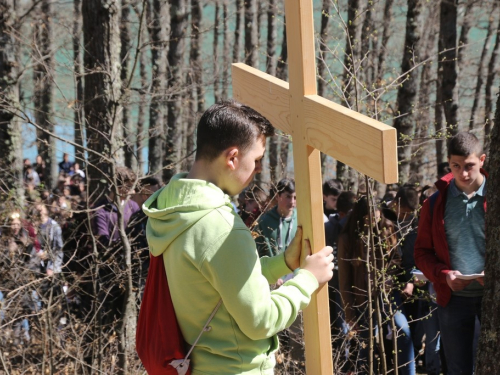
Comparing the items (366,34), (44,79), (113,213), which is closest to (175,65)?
(44,79)

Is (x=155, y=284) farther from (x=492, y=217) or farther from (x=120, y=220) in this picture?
(x=120, y=220)

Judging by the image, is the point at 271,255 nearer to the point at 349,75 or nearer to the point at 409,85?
the point at 349,75

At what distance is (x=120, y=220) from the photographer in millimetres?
5457

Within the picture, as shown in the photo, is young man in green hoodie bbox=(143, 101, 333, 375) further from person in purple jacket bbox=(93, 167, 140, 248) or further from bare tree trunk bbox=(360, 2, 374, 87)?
bare tree trunk bbox=(360, 2, 374, 87)

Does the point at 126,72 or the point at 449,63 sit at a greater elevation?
the point at 126,72

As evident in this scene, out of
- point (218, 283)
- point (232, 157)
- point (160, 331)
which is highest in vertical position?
point (232, 157)

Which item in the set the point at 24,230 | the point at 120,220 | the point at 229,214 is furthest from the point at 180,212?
the point at 24,230

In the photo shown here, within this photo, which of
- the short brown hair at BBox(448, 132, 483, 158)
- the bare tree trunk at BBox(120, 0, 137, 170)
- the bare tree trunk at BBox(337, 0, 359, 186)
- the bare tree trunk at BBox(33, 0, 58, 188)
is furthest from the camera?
the bare tree trunk at BBox(120, 0, 137, 170)

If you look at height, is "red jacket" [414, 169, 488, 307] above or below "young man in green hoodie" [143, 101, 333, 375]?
below

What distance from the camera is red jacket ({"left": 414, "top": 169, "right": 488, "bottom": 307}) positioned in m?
4.79

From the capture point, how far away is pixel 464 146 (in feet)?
15.5

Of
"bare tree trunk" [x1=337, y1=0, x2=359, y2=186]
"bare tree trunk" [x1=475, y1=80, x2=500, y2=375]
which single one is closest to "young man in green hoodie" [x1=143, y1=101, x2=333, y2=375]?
"bare tree trunk" [x1=475, y1=80, x2=500, y2=375]

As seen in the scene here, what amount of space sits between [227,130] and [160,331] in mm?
712

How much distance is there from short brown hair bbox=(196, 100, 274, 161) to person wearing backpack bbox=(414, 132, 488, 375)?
2571 mm
